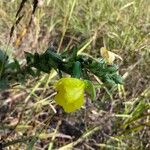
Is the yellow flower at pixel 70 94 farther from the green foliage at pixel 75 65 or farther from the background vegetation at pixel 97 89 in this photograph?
the background vegetation at pixel 97 89

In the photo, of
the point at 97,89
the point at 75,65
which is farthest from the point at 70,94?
the point at 97,89

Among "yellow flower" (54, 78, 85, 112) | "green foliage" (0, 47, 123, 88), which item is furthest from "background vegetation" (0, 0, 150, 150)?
"yellow flower" (54, 78, 85, 112)

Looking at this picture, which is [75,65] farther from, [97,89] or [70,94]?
[97,89]

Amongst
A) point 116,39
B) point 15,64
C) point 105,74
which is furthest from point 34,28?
point 105,74

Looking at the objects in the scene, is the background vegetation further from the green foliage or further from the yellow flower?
the yellow flower

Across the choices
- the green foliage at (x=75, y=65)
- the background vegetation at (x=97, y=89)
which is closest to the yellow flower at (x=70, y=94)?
the green foliage at (x=75, y=65)
